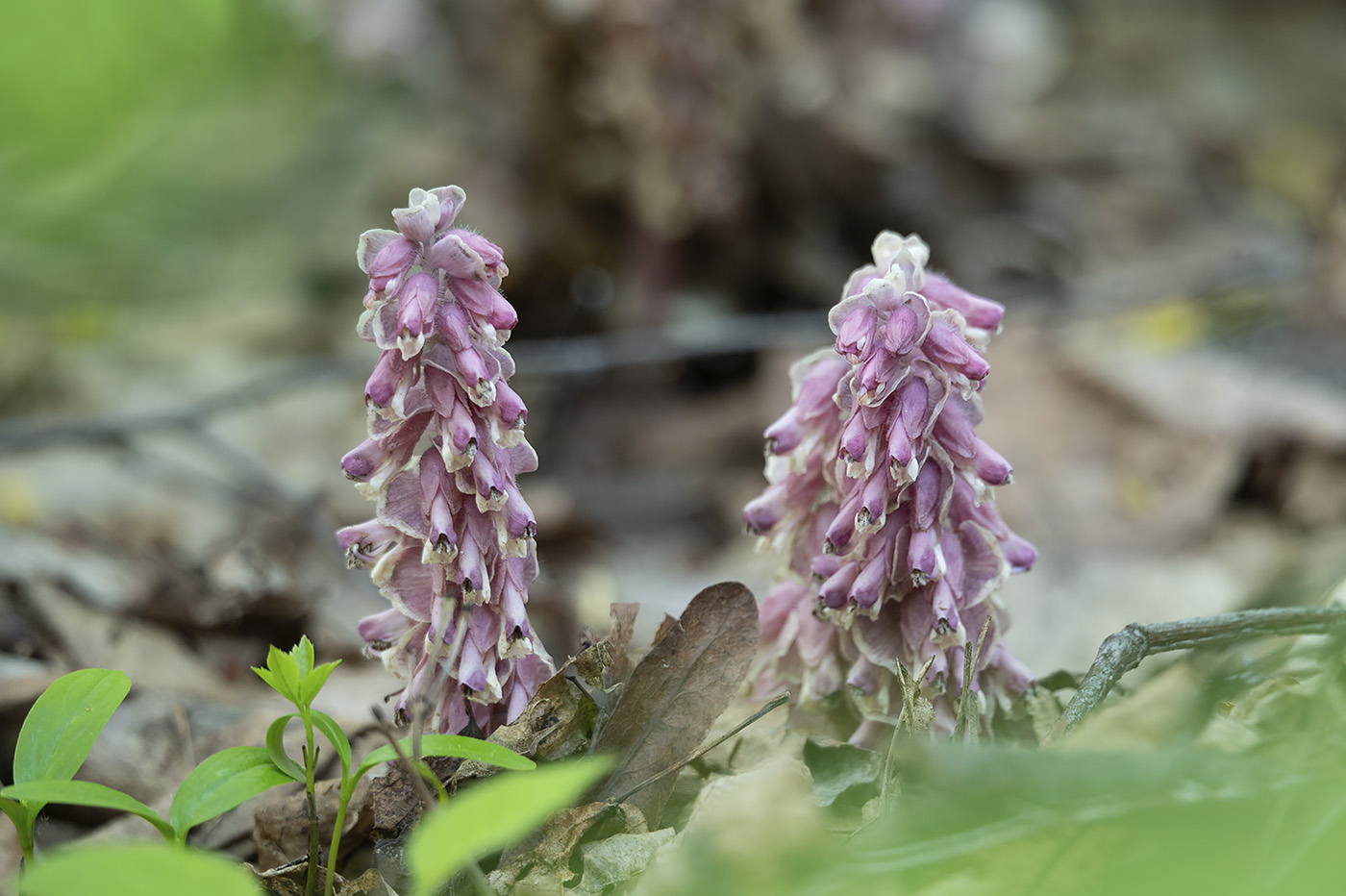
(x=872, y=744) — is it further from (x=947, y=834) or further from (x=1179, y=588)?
(x=1179, y=588)

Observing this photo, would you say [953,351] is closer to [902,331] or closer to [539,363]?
[902,331]

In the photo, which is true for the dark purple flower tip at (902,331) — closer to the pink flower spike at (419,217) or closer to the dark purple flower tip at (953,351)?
the dark purple flower tip at (953,351)

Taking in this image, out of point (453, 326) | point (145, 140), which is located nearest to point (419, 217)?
point (453, 326)

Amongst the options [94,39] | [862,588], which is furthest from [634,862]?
[94,39]

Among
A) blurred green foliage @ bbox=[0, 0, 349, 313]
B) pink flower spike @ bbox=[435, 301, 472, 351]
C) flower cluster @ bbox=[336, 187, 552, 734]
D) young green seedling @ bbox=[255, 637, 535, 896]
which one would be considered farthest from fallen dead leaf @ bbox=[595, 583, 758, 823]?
blurred green foliage @ bbox=[0, 0, 349, 313]

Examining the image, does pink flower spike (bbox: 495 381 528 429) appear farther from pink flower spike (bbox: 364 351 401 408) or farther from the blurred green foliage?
the blurred green foliage

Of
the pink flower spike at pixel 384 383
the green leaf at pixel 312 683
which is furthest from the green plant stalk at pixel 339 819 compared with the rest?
the pink flower spike at pixel 384 383
